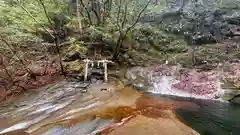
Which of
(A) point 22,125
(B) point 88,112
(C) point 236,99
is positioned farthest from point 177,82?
(A) point 22,125

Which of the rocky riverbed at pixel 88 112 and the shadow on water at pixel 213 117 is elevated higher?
the rocky riverbed at pixel 88 112

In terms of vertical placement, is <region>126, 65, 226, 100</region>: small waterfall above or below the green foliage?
below

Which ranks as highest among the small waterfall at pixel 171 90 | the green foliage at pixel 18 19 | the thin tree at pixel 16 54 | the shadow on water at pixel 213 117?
the green foliage at pixel 18 19

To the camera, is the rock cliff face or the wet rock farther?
the rock cliff face

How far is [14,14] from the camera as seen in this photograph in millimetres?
14289

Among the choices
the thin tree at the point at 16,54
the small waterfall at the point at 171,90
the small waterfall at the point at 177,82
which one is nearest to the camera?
the thin tree at the point at 16,54

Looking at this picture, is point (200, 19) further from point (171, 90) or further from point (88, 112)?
point (88, 112)

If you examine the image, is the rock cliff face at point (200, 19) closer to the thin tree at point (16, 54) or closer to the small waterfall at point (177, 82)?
the small waterfall at point (177, 82)

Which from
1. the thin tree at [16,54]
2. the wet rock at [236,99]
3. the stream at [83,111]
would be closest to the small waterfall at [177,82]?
the wet rock at [236,99]

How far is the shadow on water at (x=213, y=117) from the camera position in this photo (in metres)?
9.98

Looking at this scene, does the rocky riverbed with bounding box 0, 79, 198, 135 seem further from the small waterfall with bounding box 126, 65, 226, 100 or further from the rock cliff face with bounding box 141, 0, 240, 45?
the rock cliff face with bounding box 141, 0, 240, 45

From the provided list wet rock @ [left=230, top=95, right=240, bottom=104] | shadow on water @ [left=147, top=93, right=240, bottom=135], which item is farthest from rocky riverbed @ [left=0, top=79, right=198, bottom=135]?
wet rock @ [left=230, top=95, right=240, bottom=104]

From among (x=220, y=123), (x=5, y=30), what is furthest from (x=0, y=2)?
(x=220, y=123)

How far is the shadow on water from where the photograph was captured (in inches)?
393
